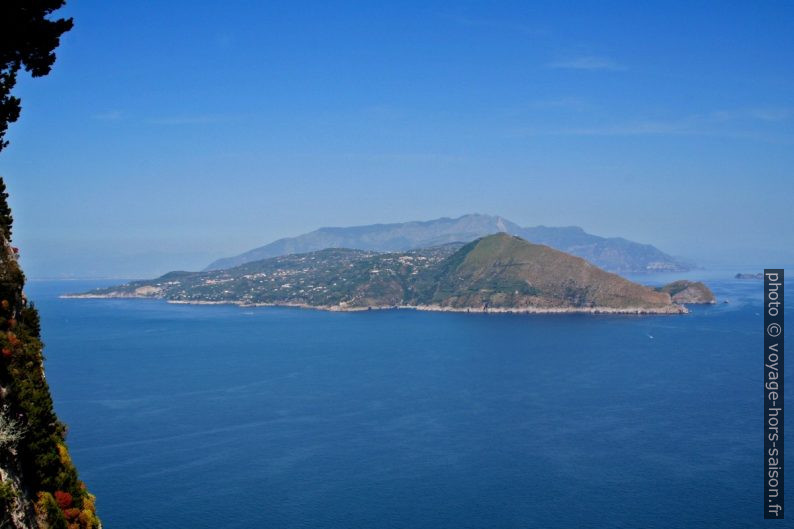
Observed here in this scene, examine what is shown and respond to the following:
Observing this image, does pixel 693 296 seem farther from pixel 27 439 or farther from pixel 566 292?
pixel 27 439

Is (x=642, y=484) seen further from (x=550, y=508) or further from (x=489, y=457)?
(x=489, y=457)

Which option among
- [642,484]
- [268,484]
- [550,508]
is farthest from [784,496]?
[268,484]

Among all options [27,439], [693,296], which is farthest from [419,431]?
[693,296]

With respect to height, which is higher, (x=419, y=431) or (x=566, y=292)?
(x=566, y=292)

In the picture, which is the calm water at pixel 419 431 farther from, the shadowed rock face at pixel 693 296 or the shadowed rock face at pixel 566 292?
the shadowed rock face at pixel 693 296

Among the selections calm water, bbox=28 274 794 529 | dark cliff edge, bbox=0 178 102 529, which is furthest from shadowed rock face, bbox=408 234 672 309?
dark cliff edge, bbox=0 178 102 529

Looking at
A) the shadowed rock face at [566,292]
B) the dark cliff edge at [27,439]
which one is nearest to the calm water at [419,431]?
the dark cliff edge at [27,439]
